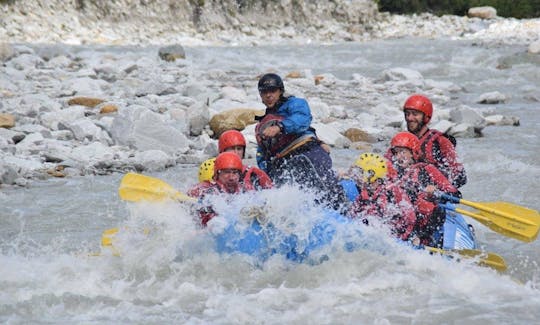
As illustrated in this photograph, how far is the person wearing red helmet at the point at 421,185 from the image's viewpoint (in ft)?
21.0

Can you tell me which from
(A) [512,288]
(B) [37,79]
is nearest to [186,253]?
(A) [512,288]

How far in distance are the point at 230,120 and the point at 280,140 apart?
191 inches

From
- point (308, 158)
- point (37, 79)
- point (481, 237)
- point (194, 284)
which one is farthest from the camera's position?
point (37, 79)

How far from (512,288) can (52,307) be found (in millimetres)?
2852

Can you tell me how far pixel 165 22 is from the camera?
2906 centimetres

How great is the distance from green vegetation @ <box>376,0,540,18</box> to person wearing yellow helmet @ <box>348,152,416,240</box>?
3338cm

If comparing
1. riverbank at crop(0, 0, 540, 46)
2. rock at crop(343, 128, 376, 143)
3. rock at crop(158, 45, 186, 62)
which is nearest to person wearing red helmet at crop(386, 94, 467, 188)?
rock at crop(343, 128, 376, 143)

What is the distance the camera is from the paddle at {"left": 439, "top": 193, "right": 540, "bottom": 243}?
6.34m

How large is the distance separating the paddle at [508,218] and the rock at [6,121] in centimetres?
636

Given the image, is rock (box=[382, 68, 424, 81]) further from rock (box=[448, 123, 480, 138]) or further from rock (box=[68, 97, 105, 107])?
rock (box=[68, 97, 105, 107])

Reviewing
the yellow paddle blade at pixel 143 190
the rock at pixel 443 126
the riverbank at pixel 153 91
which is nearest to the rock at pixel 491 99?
the riverbank at pixel 153 91

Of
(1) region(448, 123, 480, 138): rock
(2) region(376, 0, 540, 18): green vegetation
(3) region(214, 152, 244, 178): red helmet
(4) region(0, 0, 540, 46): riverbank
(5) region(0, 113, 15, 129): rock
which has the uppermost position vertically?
(3) region(214, 152, 244, 178): red helmet

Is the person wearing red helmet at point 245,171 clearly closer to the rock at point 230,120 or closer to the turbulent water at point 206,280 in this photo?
the turbulent water at point 206,280

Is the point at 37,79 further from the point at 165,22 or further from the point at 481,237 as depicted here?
the point at 165,22
